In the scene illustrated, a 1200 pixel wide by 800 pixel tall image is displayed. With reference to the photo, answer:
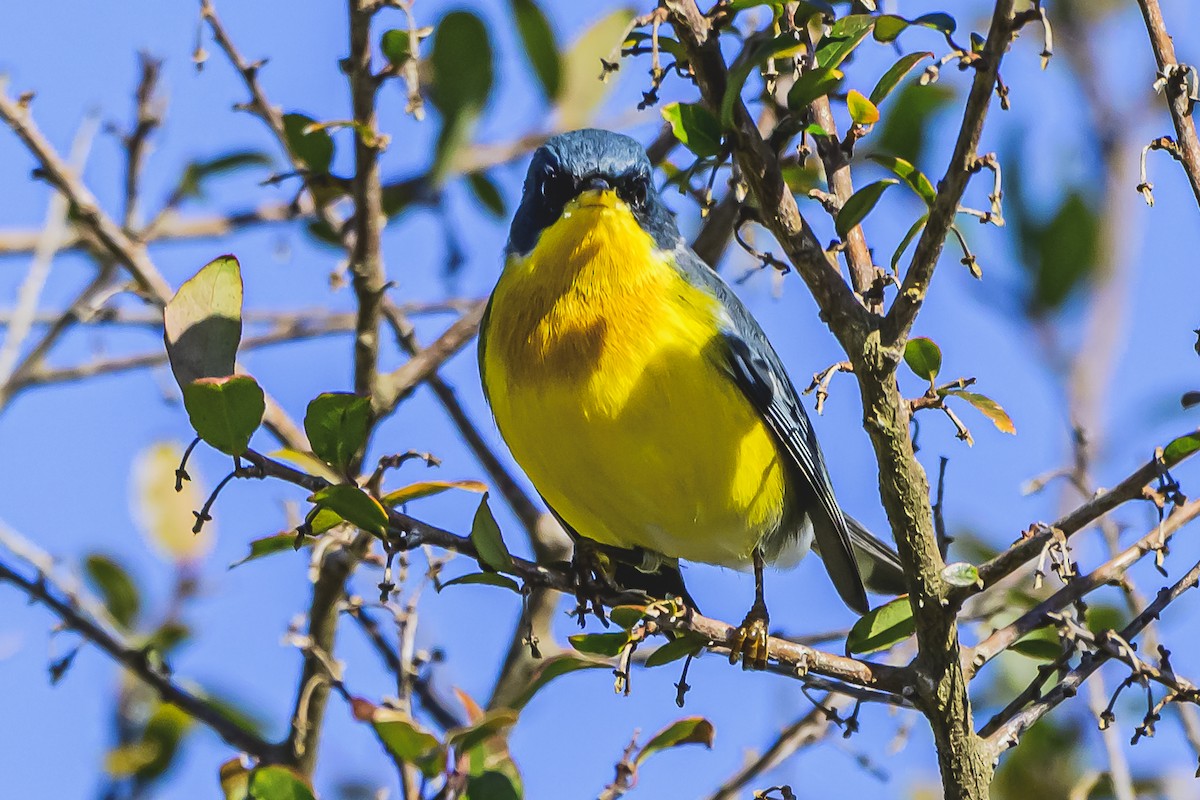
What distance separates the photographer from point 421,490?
276 centimetres

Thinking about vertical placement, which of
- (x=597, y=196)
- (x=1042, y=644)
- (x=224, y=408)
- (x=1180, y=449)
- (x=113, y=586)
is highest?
(x=597, y=196)

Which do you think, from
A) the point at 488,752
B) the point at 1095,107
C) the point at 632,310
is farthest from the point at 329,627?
the point at 1095,107

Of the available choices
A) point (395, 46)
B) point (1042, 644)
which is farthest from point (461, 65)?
point (1042, 644)

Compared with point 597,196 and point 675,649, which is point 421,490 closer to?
point 675,649

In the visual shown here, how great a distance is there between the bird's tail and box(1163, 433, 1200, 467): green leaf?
229 cm

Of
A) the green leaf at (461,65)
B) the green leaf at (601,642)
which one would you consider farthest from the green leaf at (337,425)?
the green leaf at (461,65)

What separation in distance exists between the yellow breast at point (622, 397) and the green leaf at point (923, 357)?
1166 millimetres

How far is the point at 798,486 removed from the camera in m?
4.32

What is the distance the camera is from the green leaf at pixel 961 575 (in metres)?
2.56

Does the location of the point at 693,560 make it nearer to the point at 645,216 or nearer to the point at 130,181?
the point at 645,216

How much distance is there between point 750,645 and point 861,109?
4.46 feet

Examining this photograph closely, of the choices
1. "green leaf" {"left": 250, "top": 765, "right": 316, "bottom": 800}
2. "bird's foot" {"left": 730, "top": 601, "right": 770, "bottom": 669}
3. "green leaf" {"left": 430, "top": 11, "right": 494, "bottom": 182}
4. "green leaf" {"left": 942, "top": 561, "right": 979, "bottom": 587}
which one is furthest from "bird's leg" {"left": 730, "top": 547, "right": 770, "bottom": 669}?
"green leaf" {"left": 430, "top": 11, "right": 494, "bottom": 182}

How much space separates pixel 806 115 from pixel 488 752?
1583 millimetres

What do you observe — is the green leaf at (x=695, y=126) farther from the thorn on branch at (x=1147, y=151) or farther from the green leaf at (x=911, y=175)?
the thorn on branch at (x=1147, y=151)
